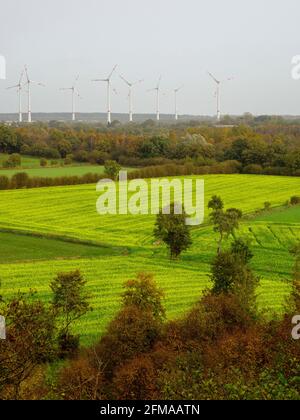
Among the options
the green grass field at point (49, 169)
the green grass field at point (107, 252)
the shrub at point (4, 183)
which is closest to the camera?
the green grass field at point (107, 252)

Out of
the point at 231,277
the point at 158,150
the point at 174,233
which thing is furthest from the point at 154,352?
the point at 158,150

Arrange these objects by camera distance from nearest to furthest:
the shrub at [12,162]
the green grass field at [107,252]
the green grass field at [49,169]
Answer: the green grass field at [107,252] → the green grass field at [49,169] → the shrub at [12,162]

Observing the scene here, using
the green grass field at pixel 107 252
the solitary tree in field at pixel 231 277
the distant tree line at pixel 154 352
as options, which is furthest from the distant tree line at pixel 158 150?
the distant tree line at pixel 154 352

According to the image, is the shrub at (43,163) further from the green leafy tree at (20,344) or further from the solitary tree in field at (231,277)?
the green leafy tree at (20,344)

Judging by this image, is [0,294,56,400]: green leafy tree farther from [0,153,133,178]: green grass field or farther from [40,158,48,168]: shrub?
[40,158,48,168]: shrub

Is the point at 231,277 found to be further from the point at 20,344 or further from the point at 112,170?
the point at 112,170
